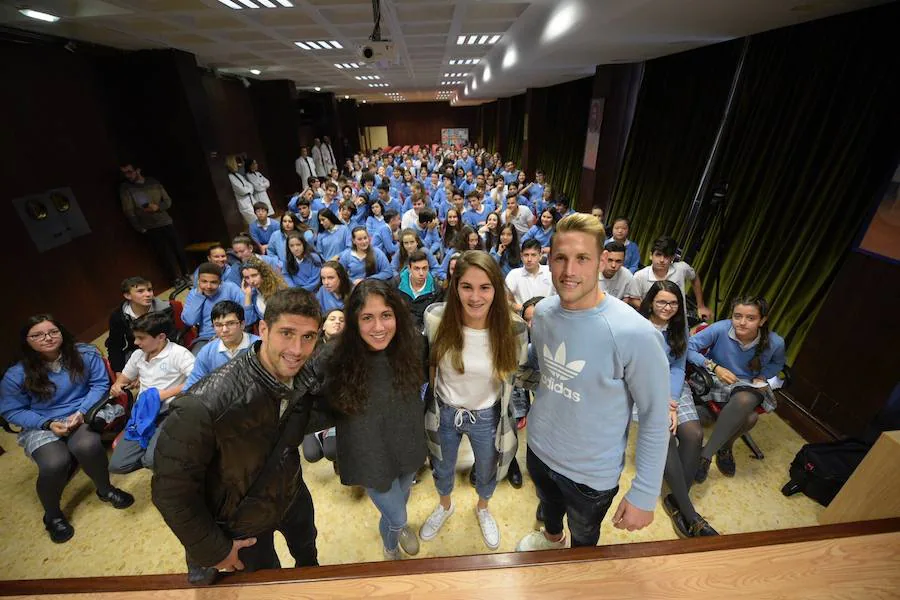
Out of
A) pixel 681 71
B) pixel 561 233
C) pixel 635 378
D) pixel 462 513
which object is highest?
pixel 681 71

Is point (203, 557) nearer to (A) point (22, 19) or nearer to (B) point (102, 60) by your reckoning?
(A) point (22, 19)

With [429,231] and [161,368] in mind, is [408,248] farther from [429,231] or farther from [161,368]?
[161,368]

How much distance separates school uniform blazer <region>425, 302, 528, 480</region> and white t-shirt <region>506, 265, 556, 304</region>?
5.53 feet

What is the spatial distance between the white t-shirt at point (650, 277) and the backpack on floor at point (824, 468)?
64.9 inches

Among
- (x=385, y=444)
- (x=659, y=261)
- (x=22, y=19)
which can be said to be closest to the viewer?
(x=385, y=444)

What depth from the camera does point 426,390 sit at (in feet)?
6.56

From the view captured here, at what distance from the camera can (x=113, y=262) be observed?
538cm

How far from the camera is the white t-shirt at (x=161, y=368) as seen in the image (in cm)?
259

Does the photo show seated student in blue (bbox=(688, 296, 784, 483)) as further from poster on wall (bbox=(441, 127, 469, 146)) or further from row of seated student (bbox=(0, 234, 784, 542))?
poster on wall (bbox=(441, 127, 469, 146))

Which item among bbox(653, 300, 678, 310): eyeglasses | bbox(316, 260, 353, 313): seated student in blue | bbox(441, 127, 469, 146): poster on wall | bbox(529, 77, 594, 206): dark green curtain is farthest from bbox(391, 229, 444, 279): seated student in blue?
bbox(441, 127, 469, 146): poster on wall

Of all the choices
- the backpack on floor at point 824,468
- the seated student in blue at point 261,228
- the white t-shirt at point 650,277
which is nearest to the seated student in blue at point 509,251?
the white t-shirt at point 650,277

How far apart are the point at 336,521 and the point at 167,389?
1552mm

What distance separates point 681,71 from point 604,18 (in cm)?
259

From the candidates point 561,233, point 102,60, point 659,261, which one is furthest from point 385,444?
point 102,60
